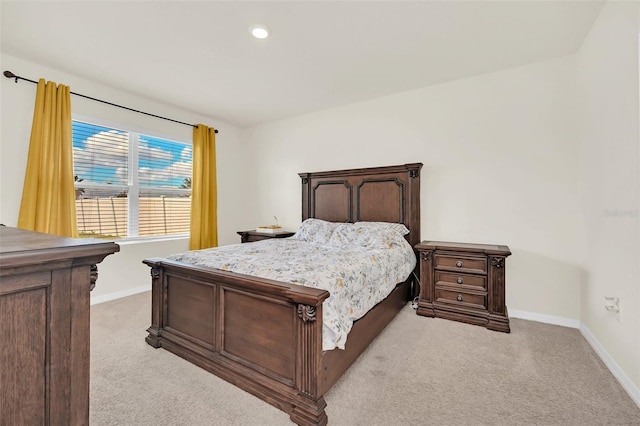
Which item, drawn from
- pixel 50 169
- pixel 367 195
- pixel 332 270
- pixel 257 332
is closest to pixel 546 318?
pixel 367 195

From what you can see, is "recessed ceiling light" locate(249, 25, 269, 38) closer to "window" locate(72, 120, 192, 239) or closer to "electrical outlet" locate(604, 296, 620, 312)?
"window" locate(72, 120, 192, 239)

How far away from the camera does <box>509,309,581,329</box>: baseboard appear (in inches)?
104

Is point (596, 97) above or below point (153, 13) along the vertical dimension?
below

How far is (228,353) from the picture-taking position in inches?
73.4

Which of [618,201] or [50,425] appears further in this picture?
[618,201]

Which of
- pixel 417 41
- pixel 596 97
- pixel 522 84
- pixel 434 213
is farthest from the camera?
pixel 434 213

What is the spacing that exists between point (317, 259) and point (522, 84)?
277cm

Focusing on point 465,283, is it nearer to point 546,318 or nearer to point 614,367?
point 546,318

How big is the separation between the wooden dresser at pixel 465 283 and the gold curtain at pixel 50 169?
3.82 m

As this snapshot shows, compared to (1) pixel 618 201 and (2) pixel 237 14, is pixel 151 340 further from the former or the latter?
(1) pixel 618 201

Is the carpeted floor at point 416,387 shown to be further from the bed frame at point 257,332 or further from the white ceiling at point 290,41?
the white ceiling at point 290,41

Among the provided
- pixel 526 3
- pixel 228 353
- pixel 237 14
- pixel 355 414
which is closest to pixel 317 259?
pixel 228 353

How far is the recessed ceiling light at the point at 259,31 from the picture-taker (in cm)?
226

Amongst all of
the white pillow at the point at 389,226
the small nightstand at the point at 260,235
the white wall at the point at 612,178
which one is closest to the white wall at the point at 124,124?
the small nightstand at the point at 260,235
